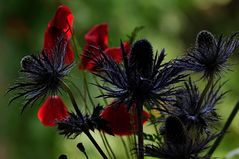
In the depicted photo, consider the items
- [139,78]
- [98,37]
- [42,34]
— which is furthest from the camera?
[42,34]

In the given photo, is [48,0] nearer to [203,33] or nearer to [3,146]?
[3,146]

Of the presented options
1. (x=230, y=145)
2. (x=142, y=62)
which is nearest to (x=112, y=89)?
(x=142, y=62)

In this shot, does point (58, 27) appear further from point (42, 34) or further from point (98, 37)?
point (42, 34)

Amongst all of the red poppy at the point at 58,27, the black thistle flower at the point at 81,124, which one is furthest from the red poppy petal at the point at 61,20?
the black thistle flower at the point at 81,124

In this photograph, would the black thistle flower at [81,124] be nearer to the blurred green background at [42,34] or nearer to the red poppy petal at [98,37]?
the red poppy petal at [98,37]

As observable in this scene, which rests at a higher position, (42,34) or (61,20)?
(42,34)

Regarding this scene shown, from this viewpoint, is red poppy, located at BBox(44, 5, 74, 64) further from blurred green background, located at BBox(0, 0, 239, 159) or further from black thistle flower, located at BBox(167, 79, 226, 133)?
blurred green background, located at BBox(0, 0, 239, 159)

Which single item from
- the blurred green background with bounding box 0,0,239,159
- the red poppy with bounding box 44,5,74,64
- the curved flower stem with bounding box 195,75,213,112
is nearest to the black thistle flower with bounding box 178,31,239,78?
the curved flower stem with bounding box 195,75,213,112

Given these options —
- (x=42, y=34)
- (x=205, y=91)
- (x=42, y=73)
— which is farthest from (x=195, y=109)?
(x=42, y=34)
